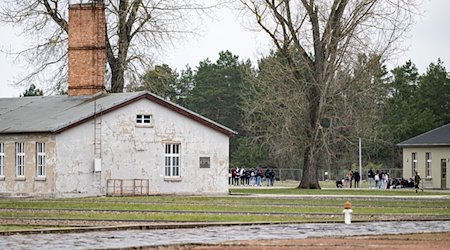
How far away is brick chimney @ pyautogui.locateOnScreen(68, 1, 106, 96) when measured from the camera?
57.9m

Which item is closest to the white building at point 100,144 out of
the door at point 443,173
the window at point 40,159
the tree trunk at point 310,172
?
the window at point 40,159

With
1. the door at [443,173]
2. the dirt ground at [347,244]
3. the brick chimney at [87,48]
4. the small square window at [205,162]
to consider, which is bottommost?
the dirt ground at [347,244]

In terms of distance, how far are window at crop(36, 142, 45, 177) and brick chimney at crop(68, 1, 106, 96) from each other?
19.3ft

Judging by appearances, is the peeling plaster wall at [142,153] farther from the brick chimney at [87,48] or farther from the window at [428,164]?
the window at [428,164]

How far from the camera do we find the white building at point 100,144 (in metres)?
53.0

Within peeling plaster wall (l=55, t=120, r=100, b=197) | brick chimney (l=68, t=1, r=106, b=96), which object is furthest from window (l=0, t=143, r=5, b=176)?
brick chimney (l=68, t=1, r=106, b=96)

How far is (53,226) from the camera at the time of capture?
94.9 ft

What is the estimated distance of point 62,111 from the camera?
5603 cm

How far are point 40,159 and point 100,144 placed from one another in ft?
9.13

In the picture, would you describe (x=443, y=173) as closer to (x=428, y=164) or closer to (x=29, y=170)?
(x=428, y=164)

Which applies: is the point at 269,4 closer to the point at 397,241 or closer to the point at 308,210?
the point at 308,210

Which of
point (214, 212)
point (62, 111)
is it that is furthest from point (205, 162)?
point (214, 212)

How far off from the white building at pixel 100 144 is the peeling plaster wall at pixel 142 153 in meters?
0.04

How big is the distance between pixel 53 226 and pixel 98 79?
29632 millimetres
